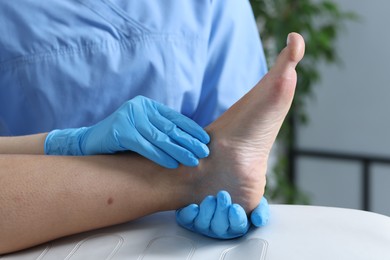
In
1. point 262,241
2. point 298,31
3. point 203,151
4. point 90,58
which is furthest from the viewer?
point 298,31

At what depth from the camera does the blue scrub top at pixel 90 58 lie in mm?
1041

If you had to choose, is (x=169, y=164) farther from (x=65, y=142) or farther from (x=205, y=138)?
(x=65, y=142)

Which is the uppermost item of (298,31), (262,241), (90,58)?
(90,58)

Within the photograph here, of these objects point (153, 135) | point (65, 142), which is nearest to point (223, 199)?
point (153, 135)

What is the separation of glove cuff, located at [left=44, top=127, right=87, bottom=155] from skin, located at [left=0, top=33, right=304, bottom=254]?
0.19 ft

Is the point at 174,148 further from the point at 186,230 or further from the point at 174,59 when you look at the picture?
the point at 174,59

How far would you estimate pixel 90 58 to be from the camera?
1058 mm

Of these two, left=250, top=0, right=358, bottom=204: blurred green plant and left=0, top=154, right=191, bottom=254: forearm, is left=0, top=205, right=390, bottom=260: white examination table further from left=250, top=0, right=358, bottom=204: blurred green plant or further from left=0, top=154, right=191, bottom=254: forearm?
left=250, top=0, right=358, bottom=204: blurred green plant

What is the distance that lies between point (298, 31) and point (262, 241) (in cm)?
154

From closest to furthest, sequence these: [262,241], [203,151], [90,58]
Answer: [262,241]
[203,151]
[90,58]

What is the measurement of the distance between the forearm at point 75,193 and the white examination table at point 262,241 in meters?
0.03

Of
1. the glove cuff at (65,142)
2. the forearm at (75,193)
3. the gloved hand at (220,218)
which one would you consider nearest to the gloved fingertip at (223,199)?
the gloved hand at (220,218)

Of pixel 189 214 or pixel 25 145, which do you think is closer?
pixel 189 214

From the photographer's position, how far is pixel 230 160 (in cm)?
89
